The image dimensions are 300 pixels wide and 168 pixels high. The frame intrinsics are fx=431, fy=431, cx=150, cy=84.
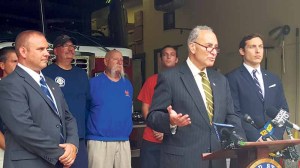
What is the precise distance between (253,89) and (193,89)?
3.51ft

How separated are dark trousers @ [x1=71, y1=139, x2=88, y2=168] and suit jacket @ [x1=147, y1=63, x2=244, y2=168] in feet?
5.13

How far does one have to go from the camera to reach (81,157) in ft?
15.0

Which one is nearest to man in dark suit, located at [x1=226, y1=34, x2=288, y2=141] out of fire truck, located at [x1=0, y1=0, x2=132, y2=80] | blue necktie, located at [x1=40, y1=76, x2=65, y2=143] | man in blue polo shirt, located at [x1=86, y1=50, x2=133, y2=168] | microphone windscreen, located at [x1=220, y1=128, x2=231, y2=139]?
microphone windscreen, located at [x1=220, y1=128, x2=231, y2=139]

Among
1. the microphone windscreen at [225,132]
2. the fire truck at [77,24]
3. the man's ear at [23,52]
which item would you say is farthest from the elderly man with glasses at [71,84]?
the microphone windscreen at [225,132]

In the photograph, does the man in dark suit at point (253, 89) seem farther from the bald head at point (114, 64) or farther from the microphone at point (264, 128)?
the bald head at point (114, 64)

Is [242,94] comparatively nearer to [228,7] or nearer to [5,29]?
[5,29]

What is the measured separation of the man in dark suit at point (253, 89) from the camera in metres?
3.97

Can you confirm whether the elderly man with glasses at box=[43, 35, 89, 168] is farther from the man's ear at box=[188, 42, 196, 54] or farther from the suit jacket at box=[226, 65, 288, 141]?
the man's ear at box=[188, 42, 196, 54]

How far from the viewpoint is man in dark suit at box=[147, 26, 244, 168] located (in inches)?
123

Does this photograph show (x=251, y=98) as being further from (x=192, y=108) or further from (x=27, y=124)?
(x=27, y=124)

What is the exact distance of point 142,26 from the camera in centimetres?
1118

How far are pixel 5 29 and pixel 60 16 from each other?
71cm

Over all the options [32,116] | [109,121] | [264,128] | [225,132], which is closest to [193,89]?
[225,132]

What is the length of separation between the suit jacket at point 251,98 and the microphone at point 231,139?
1173 millimetres
